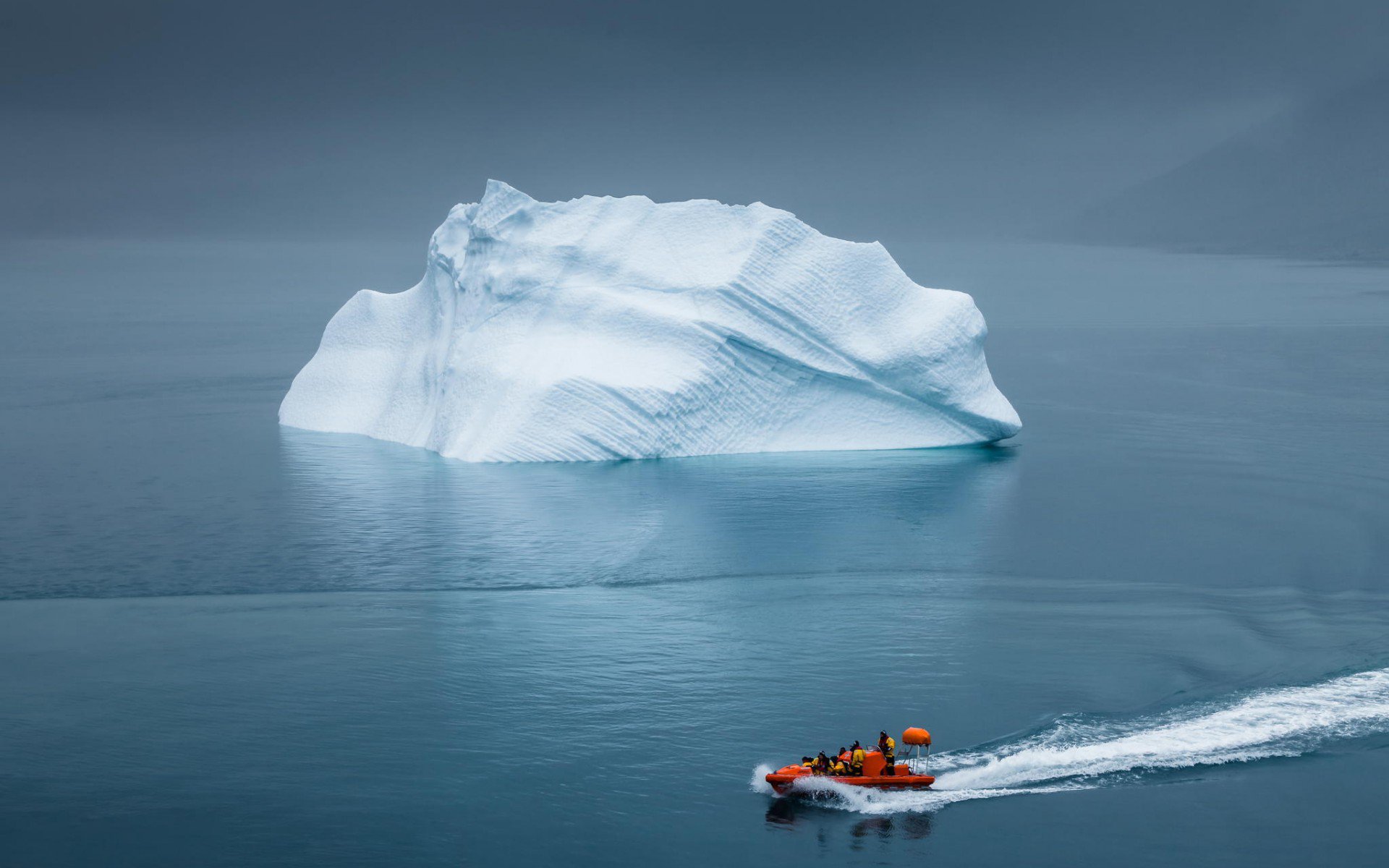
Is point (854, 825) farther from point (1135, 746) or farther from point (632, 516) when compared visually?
point (632, 516)

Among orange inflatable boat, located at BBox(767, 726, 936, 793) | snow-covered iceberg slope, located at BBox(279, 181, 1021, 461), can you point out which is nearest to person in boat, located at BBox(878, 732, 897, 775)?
orange inflatable boat, located at BBox(767, 726, 936, 793)

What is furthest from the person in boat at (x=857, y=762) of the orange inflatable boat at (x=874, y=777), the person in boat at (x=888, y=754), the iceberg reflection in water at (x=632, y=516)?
the iceberg reflection in water at (x=632, y=516)

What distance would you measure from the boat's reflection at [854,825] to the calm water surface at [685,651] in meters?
0.04

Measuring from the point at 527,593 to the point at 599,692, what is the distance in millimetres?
3526

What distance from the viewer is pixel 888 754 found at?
37.4 ft

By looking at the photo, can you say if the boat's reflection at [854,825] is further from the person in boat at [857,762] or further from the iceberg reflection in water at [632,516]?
the iceberg reflection in water at [632,516]

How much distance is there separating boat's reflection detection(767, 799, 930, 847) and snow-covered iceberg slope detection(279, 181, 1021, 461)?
41.7ft

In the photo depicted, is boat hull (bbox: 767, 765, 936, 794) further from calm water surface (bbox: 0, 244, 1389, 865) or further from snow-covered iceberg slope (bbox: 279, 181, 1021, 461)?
snow-covered iceberg slope (bbox: 279, 181, 1021, 461)

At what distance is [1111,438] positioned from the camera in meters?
27.5

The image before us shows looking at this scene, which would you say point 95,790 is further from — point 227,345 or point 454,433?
→ point 227,345

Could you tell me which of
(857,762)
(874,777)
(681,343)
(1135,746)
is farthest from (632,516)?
(1135,746)

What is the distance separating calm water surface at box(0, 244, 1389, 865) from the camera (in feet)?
35.5

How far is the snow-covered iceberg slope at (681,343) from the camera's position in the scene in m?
23.7

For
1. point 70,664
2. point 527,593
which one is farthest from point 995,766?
point 70,664
